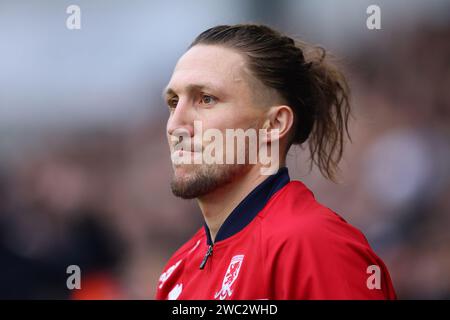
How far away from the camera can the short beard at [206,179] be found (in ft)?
8.20

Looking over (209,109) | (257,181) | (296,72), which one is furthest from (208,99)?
(296,72)

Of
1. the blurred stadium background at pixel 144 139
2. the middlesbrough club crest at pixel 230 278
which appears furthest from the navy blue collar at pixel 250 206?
the blurred stadium background at pixel 144 139

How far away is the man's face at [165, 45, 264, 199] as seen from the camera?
250 centimetres

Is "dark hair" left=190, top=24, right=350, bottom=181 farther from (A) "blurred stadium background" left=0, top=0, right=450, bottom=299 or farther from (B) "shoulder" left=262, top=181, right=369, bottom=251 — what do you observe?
(A) "blurred stadium background" left=0, top=0, right=450, bottom=299

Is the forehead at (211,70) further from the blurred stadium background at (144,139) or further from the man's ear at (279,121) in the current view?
the blurred stadium background at (144,139)

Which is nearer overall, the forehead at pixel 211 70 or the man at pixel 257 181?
the man at pixel 257 181

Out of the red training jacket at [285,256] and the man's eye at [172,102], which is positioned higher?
the man's eye at [172,102]

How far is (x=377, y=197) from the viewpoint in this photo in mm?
4637

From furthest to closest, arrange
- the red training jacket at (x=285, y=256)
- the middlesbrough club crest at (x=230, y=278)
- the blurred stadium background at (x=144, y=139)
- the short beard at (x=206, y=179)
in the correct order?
the blurred stadium background at (x=144, y=139) → the short beard at (x=206, y=179) → the middlesbrough club crest at (x=230, y=278) → the red training jacket at (x=285, y=256)

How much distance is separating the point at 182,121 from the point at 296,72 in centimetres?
57

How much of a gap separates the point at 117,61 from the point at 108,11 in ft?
1.64

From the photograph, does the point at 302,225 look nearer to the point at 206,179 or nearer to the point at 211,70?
the point at 206,179

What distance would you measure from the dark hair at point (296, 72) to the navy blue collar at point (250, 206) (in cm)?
27

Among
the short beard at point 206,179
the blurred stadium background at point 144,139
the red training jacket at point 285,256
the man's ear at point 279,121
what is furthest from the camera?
the blurred stadium background at point 144,139
